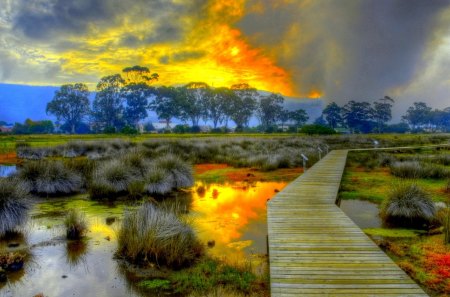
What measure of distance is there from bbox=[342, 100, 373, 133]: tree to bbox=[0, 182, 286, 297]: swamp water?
110m

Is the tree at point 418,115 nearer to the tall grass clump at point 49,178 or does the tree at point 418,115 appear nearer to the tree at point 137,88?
the tree at point 137,88

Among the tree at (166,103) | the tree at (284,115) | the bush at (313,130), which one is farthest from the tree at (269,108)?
the bush at (313,130)

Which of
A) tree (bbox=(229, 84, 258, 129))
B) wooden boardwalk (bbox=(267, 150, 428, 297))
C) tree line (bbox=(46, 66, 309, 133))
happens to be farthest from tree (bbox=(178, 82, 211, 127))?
wooden boardwalk (bbox=(267, 150, 428, 297))

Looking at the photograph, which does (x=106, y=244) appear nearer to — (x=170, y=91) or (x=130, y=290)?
(x=130, y=290)

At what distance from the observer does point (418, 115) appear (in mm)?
130500

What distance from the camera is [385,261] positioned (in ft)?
18.2

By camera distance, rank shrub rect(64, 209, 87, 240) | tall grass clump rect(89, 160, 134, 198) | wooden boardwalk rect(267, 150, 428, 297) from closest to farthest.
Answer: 1. wooden boardwalk rect(267, 150, 428, 297)
2. shrub rect(64, 209, 87, 240)
3. tall grass clump rect(89, 160, 134, 198)

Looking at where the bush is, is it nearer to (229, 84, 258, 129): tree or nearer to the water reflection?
(229, 84, 258, 129): tree

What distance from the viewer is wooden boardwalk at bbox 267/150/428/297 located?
184 inches

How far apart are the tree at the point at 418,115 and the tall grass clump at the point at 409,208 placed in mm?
138094

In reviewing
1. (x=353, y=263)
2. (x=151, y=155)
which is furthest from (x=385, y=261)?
(x=151, y=155)

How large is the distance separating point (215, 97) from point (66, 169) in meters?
89.3

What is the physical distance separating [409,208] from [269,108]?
10154 centimetres

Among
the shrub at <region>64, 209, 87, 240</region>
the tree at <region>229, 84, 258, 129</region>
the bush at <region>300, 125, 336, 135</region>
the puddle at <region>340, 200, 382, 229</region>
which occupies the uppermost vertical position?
the tree at <region>229, 84, 258, 129</region>
